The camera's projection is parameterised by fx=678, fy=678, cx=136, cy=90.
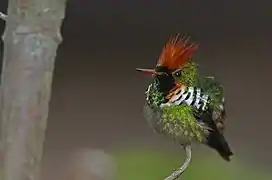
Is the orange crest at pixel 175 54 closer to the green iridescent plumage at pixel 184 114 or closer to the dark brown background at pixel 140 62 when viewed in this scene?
the green iridescent plumage at pixel 184 114

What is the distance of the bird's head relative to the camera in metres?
0.70

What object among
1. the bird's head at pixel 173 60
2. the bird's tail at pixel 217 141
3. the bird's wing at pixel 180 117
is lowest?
the bird's tail at pixel 217 141

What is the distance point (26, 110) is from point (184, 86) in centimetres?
27

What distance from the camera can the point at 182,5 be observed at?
1.93 meters

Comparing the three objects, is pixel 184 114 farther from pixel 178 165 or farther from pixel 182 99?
pixel 178 165

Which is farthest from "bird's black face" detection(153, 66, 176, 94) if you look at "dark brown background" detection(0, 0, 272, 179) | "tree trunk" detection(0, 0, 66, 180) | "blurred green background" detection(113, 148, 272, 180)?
"dark brown background" detection(0, 0, 272, 179)

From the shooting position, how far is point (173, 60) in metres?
0.70

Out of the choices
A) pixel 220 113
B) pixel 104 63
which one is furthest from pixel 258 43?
pixel 220 113

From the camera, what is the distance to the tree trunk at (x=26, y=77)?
49cm

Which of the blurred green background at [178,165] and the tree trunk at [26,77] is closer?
the tree trunk at [26,77]

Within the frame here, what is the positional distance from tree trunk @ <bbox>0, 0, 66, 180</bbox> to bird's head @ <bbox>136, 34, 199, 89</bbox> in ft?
0.71

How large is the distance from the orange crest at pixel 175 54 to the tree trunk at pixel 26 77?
216mm

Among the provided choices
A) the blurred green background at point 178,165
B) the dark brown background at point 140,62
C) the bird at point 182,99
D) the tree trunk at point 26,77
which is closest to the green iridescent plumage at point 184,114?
the bird at point 182,99

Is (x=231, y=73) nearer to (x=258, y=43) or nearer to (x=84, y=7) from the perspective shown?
(x=258, y=43)
